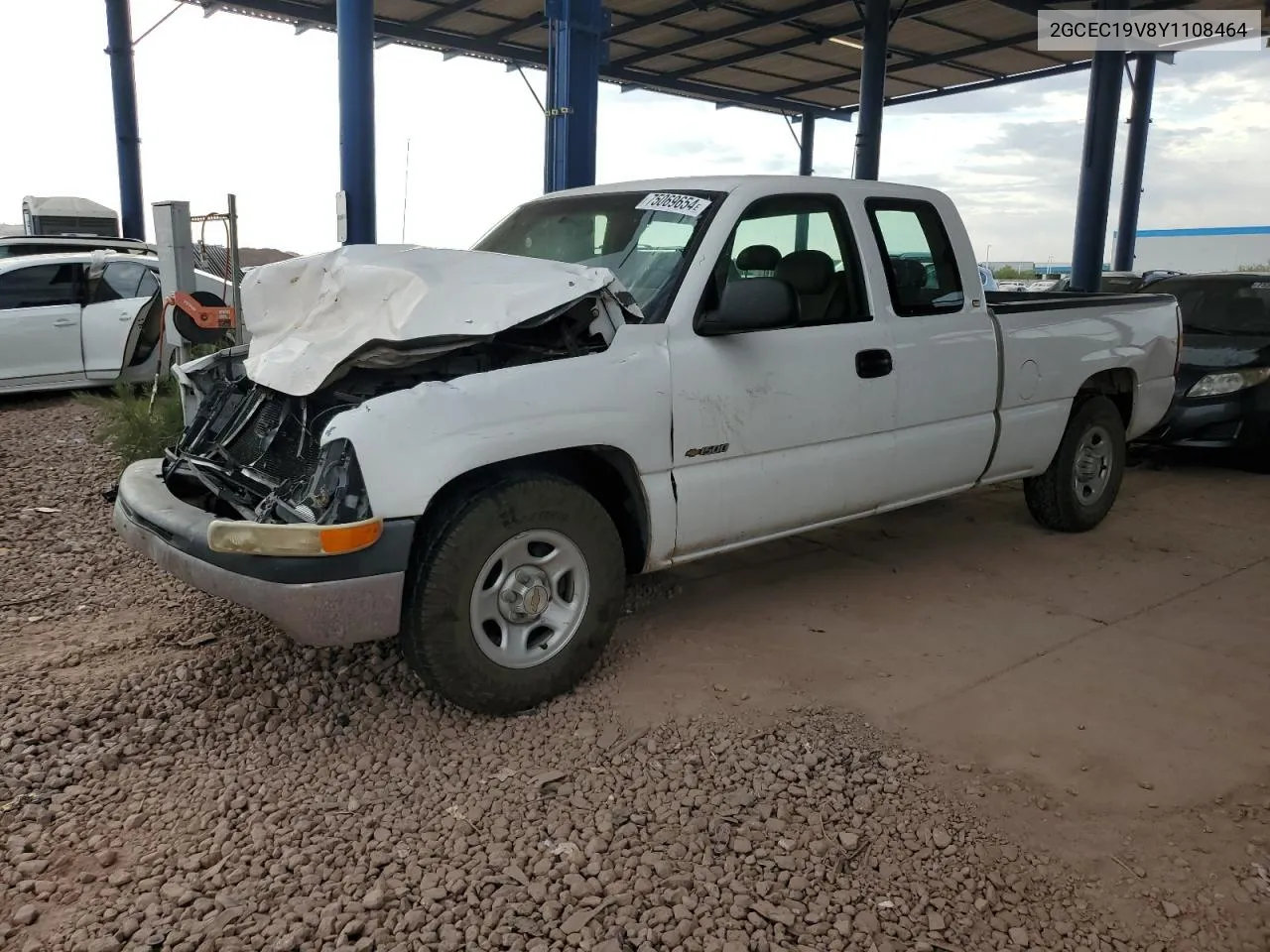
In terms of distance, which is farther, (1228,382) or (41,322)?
(41,322)

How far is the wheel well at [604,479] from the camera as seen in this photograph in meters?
3.36

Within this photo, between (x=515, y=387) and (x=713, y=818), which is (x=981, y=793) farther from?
(x=515, y=387)

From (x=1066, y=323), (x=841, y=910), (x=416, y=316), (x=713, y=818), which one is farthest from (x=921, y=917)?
(x=1066, y=323)

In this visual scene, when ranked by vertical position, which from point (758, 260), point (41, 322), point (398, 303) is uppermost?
point (758, 260)

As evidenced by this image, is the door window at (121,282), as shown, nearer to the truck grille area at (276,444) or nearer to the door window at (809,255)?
the truck grille area at (276,444)

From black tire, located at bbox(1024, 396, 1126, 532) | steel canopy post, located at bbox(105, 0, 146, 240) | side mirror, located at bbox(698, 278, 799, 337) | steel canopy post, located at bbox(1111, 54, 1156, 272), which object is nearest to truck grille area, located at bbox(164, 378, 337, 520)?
side mirror, located at bbox(698, 278, 799, 337)

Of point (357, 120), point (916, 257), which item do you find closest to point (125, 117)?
point (357, 120)

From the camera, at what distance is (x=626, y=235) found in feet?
13.9

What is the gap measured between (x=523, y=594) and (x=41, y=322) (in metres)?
8.32

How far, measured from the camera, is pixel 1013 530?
6.10 m

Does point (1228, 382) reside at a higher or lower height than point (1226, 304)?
lower

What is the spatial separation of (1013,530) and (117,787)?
5032mm

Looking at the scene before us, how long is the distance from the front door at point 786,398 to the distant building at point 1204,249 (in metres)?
42.4

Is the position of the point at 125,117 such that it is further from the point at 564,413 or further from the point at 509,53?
the point at 564,413
